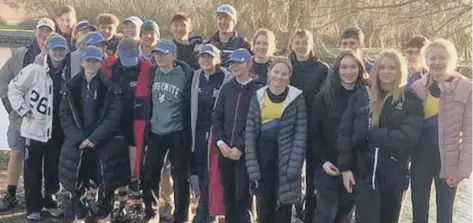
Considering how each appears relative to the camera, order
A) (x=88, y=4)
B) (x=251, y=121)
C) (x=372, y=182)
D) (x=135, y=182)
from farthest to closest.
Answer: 1. (x=88, y=4)
2. (x=135, y=182)
3. (x=251, y=121)
4. (x=372, y=182)

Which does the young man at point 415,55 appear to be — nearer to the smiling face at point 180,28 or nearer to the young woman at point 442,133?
the young woman at point 442,133

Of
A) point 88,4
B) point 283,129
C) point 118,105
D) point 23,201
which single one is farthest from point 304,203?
point 88,4

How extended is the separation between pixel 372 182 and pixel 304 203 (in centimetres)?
99

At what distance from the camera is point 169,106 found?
6.38m

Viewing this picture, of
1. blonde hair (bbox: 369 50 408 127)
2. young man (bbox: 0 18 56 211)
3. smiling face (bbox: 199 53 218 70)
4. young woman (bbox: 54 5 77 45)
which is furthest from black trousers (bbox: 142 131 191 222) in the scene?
blonde hair (bbox: 369 50 408 127)

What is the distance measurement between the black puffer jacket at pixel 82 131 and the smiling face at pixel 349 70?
207 cm

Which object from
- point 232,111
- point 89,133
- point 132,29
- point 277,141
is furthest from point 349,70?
point 132,29

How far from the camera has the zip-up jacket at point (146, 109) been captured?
6.43 meters

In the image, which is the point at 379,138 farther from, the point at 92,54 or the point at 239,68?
the point at 92,54

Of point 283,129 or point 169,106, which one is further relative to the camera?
point 169,106

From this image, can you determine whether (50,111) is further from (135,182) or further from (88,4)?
(88,4)

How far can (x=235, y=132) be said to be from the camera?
595cm

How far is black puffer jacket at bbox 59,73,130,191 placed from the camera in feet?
20.4

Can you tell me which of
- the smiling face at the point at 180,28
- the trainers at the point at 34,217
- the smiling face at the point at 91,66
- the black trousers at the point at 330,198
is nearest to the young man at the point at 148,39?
the smiling face at the point at 180,28
